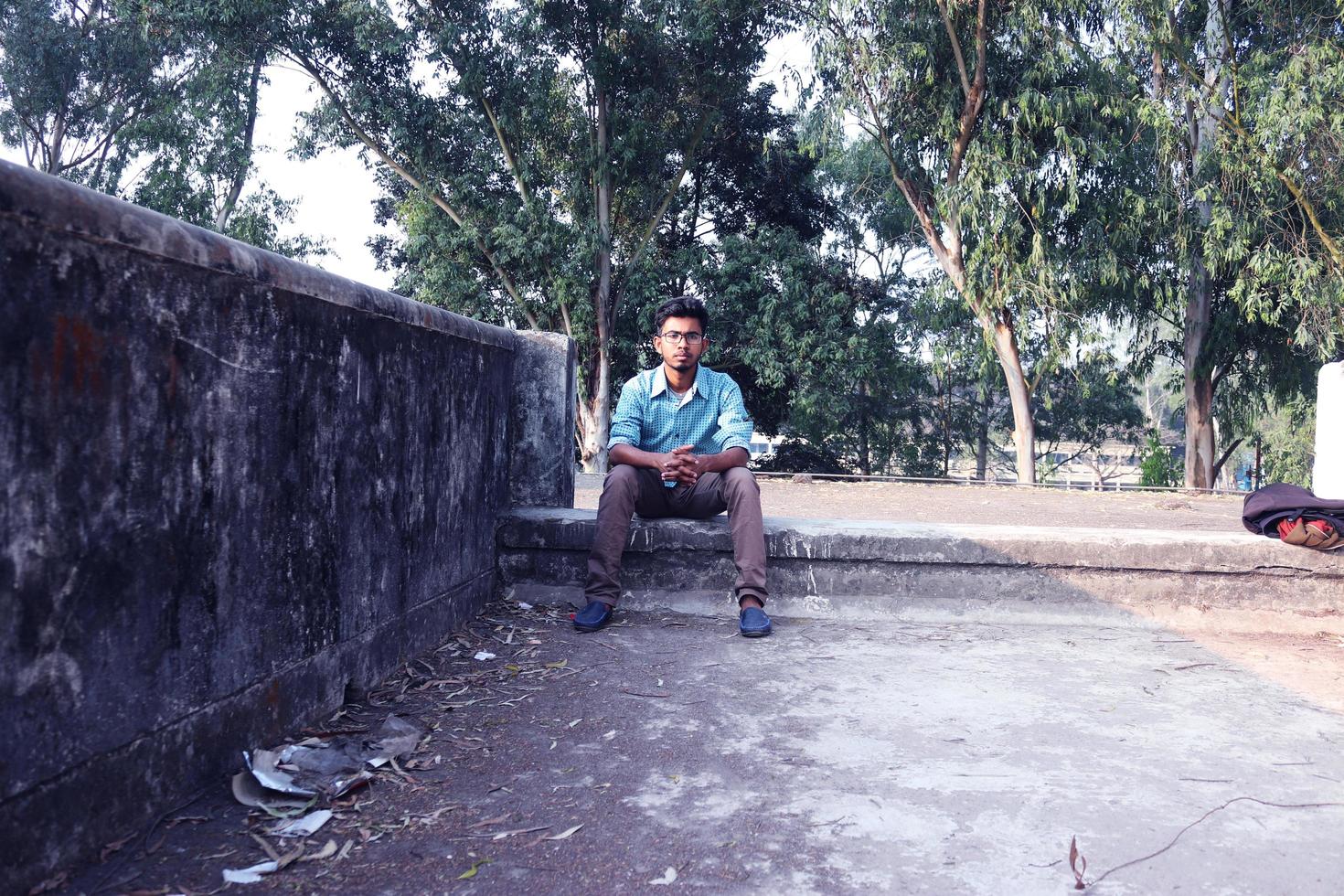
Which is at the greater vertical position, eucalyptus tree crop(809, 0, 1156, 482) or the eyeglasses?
eucalyptus tree crop(809, 0, 1156, 482)

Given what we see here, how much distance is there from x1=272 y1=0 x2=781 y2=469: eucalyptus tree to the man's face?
1145cm

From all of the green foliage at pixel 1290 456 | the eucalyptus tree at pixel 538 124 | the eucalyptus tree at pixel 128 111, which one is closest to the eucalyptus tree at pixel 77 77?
the eucalyptus tree at pixel 128 111

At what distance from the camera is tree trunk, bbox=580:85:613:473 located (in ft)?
51.6

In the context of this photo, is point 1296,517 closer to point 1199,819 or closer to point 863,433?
point 1199,819

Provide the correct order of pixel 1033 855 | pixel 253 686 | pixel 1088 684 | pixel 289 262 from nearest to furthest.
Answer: pixel 1033 855, pixel 253 686, pixel 289 262, pixel 1088 684

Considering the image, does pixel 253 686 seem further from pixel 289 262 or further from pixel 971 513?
pixel 971 513

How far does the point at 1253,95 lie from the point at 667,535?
13413 mm

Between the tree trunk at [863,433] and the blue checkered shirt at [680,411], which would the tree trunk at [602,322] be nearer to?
the tree trunk at [863,433]

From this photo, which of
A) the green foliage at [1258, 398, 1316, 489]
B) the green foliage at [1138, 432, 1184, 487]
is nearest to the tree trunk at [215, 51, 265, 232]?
the green foliage at [1138, 432, 1184, 487]

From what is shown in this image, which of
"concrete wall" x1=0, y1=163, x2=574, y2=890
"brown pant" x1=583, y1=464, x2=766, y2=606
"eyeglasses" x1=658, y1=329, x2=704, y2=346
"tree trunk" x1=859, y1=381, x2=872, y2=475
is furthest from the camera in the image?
"tree trunk" x1=859, y1=381, x2=872, y2=475

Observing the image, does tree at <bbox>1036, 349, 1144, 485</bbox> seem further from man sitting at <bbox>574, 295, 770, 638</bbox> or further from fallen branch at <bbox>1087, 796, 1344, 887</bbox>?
fallen branch at <bbox>1087, 796, 1344, 887</bbox>

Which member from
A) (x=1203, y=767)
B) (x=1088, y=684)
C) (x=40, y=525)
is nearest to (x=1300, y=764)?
(x=1203, y=767)

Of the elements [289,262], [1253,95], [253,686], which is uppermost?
[1253,95]

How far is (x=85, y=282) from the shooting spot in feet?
5.49
